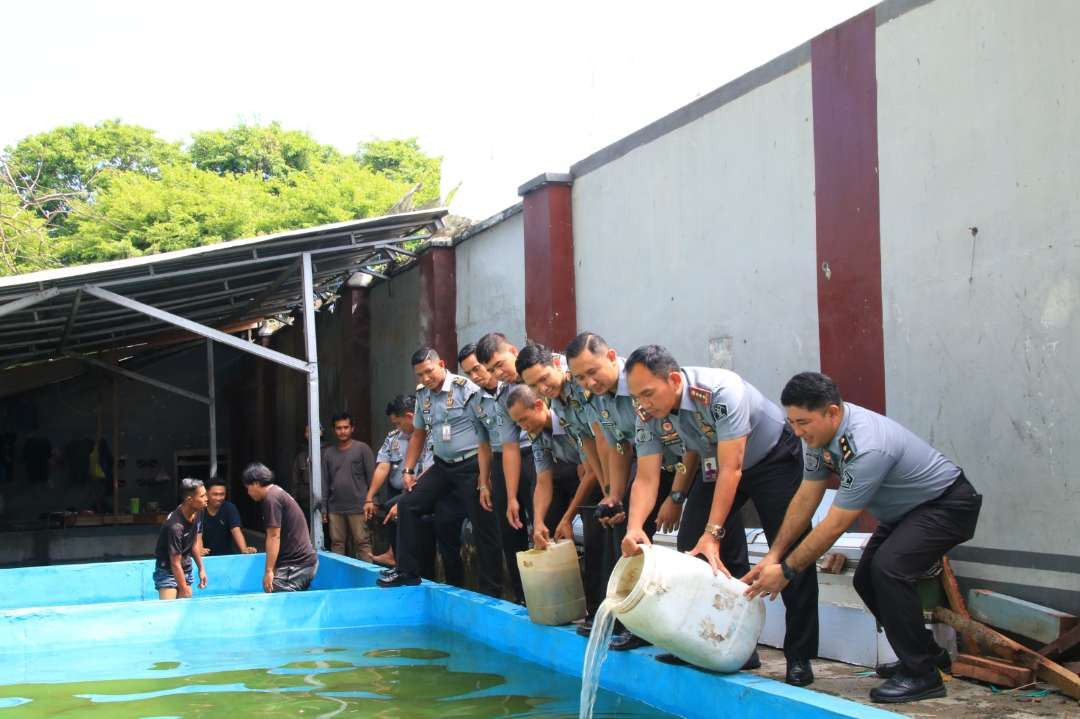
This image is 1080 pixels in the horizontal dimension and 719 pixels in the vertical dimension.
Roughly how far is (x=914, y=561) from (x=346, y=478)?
7.33 meters

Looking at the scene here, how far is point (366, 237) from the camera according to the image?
39.4 ft

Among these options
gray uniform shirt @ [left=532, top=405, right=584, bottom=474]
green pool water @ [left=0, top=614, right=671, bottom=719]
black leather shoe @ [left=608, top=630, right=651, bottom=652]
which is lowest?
green pool water @ [left=0, top=614, right=671, bottom=719]

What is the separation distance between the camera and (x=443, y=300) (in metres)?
12.5

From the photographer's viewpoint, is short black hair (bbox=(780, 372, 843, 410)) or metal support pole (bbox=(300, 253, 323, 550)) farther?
metal support pole (bbox=(300, 253, 323, 550))

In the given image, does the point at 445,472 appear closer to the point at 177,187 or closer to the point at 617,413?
the point at 617,413

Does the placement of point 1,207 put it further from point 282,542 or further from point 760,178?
point 760,178

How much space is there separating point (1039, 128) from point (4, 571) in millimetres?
8670

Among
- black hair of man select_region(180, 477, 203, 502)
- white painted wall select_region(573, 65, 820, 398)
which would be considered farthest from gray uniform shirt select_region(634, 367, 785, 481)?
black hair of man select_region(180, 477, 203, 502)

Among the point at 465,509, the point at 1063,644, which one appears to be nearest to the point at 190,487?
the point at 465,509

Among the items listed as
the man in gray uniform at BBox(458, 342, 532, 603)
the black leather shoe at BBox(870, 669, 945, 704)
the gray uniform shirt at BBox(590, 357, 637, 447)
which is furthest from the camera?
the man in gray uniform at BBox(458, 342, 532, 603)

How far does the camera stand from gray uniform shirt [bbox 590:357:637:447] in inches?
203

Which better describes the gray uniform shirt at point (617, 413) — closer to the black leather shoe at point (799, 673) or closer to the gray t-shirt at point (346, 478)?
the black leather shoe at point (799, 673)

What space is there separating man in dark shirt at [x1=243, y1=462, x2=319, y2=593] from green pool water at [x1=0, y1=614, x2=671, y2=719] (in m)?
0.92

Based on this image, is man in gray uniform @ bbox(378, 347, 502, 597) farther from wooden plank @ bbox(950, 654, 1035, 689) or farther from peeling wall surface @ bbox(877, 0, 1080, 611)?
wooden plank @ bbox(950, 654, 1035, 689)
